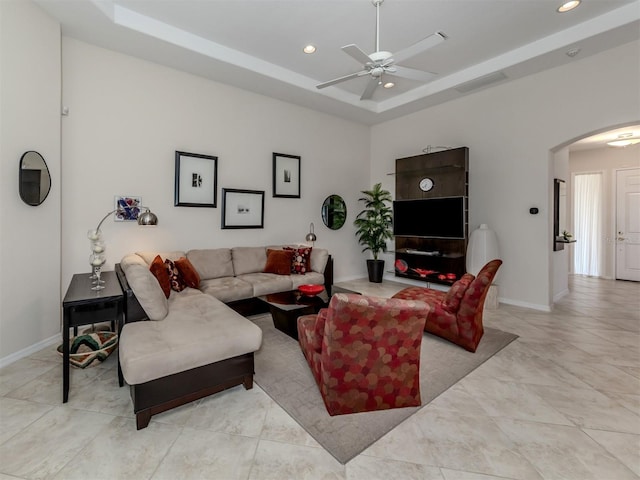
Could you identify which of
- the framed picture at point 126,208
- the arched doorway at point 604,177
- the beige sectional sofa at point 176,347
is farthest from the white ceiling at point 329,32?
the arched doorway at point 604,177

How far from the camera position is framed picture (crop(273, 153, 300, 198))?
209 inches

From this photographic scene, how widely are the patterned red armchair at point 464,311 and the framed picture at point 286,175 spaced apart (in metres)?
3.23

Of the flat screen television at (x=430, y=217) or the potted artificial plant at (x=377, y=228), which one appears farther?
the potted artificial plant at (x=377, y=228)

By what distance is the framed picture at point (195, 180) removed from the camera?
4.29 meters

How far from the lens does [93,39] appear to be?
352cm

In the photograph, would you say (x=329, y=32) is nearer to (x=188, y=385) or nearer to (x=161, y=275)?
(x=161, y=275)

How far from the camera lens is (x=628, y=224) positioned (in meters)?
6.54

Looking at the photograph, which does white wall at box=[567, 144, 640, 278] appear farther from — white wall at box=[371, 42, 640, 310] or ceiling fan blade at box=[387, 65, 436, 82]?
ceiling fan blade at box=[387, 65, 436, 82]

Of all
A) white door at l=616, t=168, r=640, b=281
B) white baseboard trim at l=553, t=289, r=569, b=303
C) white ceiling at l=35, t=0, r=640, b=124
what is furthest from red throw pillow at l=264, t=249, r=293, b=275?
white door at l=616, t=168, r=640, b=281

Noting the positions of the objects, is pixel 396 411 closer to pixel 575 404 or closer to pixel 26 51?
pixel 575 404

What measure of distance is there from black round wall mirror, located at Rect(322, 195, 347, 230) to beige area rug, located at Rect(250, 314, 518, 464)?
2898mm

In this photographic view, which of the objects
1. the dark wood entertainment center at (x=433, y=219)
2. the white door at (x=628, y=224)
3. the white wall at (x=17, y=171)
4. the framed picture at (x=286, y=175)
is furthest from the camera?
the white door at (x=628, y=224)

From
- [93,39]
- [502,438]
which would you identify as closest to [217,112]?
[93,39]

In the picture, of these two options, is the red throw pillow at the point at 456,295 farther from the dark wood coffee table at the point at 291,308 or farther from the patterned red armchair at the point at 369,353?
the dark wood coffee table at the point at 291,308
